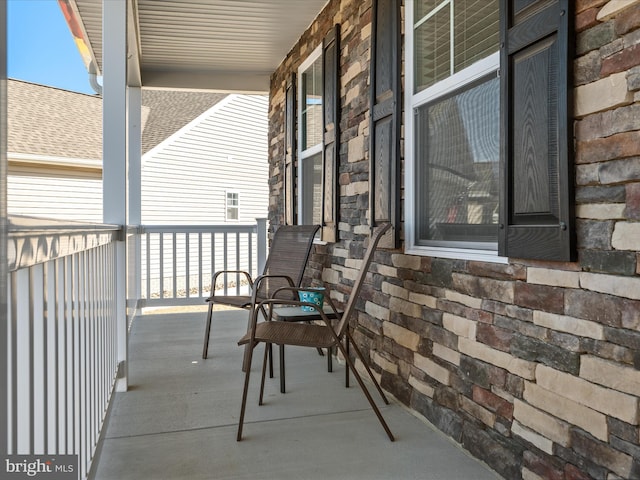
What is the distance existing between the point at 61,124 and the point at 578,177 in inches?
369

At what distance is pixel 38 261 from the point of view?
1.12 metres

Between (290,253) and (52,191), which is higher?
(52,191)

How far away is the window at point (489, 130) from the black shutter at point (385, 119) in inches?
3.3

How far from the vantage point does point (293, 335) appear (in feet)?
8.82

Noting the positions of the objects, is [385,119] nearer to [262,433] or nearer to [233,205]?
[262,433]

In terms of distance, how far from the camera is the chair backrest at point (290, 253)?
412 centimetres

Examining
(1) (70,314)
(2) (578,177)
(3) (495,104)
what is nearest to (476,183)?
(3) (495,104)

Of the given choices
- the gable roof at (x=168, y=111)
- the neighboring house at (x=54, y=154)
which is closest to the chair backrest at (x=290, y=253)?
the neighboring house at (x=54, y=154)

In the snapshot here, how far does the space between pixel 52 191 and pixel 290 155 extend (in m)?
4.61

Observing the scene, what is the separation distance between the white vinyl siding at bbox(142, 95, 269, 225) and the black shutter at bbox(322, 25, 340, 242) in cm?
713

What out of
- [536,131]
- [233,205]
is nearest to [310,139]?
[536,131]

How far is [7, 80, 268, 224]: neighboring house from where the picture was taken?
27.4 ft

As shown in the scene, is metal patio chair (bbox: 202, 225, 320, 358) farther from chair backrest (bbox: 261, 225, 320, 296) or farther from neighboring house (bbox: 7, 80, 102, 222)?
neighboring house (bbox: 7, 80, 102, 222)

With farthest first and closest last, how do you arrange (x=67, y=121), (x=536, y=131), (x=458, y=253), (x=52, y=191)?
(x=67, y=121)
(x=52, y=191)
(x=458, y=253)
(x=536, y=131)
